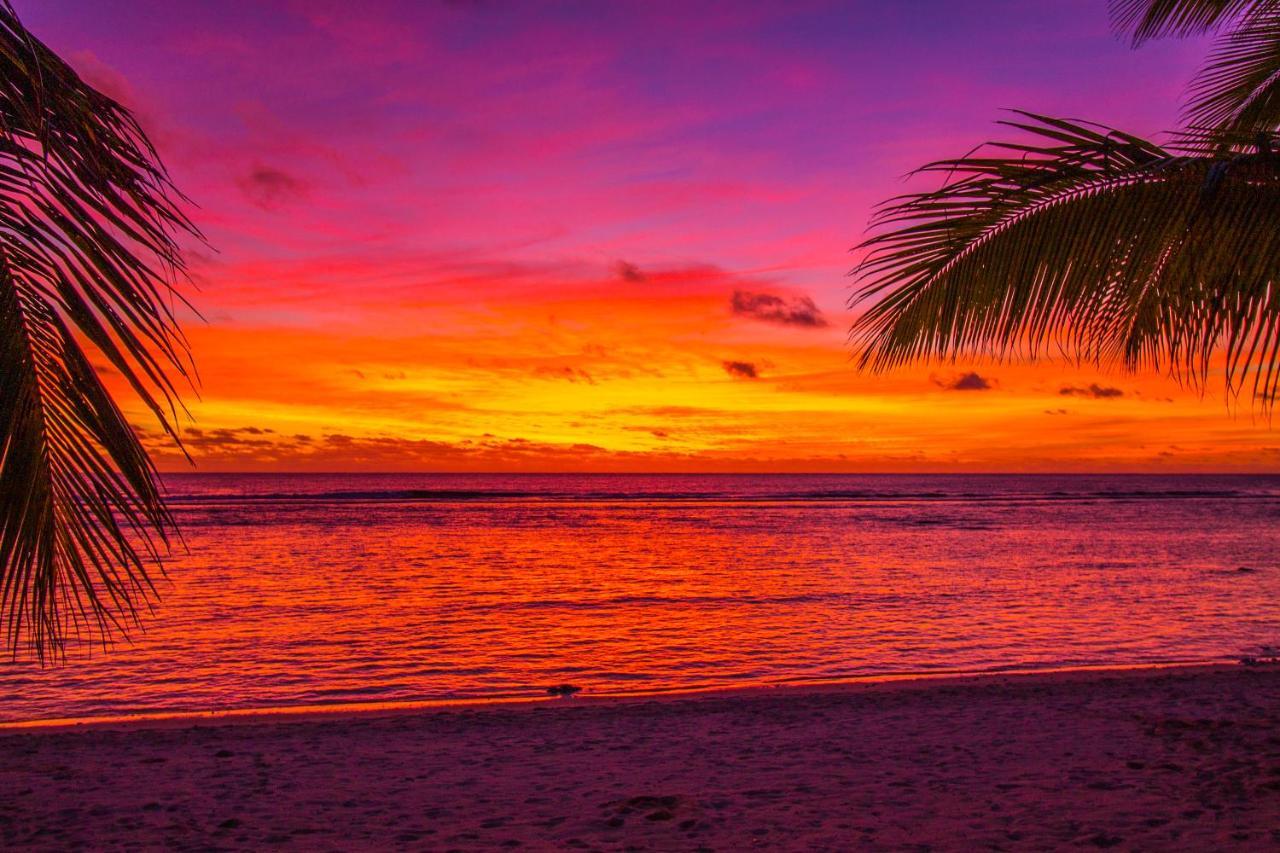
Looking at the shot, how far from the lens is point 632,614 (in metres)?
17.0

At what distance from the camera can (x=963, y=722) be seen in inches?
340

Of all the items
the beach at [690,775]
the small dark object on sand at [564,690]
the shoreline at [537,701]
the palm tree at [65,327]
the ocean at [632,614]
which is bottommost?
the ocean at [632,614]

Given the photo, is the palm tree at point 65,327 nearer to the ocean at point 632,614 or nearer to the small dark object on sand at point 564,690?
the ocean at point 632,614

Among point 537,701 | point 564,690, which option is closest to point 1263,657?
point 564,690

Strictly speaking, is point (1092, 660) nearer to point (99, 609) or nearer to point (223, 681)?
point (223, 681)

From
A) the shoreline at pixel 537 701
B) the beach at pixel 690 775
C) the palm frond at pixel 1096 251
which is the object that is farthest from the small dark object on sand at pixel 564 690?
the palm frond at pixel 1096 251

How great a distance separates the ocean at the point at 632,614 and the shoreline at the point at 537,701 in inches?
13.5

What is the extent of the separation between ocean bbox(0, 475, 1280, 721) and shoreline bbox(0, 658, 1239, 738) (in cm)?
34

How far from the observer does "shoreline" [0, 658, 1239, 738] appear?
9.04 meters

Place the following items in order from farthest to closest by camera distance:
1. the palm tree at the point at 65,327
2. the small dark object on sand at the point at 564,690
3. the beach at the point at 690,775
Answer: the small dark object on sand at the point at 564,690, the beach at the point at 690,775, the palm tree at the point at 65,327

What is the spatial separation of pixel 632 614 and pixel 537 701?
23.2ft

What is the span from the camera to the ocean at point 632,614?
38.0ft

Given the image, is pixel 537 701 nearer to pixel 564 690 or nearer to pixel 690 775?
pixel 564 690

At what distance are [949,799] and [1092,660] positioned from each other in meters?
7.28
